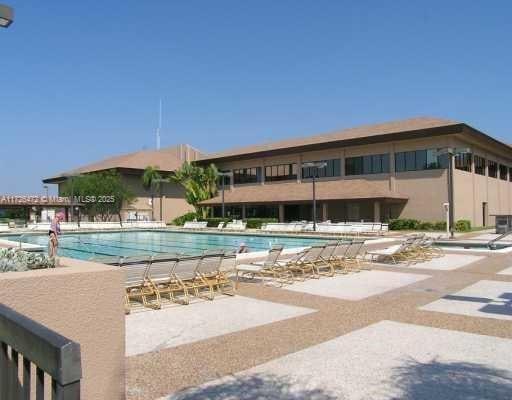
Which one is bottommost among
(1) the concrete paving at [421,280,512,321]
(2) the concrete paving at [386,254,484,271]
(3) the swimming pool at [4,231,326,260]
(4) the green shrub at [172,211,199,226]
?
(3) the swimming pool at [4,231,326,260]

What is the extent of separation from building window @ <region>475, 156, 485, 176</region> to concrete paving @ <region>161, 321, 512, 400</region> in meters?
36.1

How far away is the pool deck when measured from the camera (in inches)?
178

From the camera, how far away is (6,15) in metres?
5.44

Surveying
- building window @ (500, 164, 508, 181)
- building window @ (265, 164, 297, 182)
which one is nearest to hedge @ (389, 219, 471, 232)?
building window @ (265, 164, 297, 182)

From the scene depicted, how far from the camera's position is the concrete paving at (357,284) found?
378 inches

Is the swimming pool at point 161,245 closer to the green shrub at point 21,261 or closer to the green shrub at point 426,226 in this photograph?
the green shrub at point 426,226

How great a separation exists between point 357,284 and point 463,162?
29332 millimetres

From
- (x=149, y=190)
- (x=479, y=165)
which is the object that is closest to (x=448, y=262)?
(x=479, y=165)

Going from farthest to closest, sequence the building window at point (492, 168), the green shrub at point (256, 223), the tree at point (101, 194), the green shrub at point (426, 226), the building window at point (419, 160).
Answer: the tree at point (101, 194)
the building window at point (492, 168)
the green shrub at point (256, 223)
the building window at point (419, 160)
the green shrub at point (426, 226)

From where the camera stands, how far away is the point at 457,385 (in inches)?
180

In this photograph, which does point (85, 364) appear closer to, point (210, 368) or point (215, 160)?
point (210, 368)

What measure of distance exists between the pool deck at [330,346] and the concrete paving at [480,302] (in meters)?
0.02

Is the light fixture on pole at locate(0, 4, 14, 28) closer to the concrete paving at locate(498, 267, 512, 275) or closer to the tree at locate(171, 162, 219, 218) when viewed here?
the concrete paving at locate(498, 267, 512, 275)

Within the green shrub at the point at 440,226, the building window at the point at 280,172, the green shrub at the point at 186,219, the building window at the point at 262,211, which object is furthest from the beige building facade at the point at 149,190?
the green shrub at the point at 440,226
